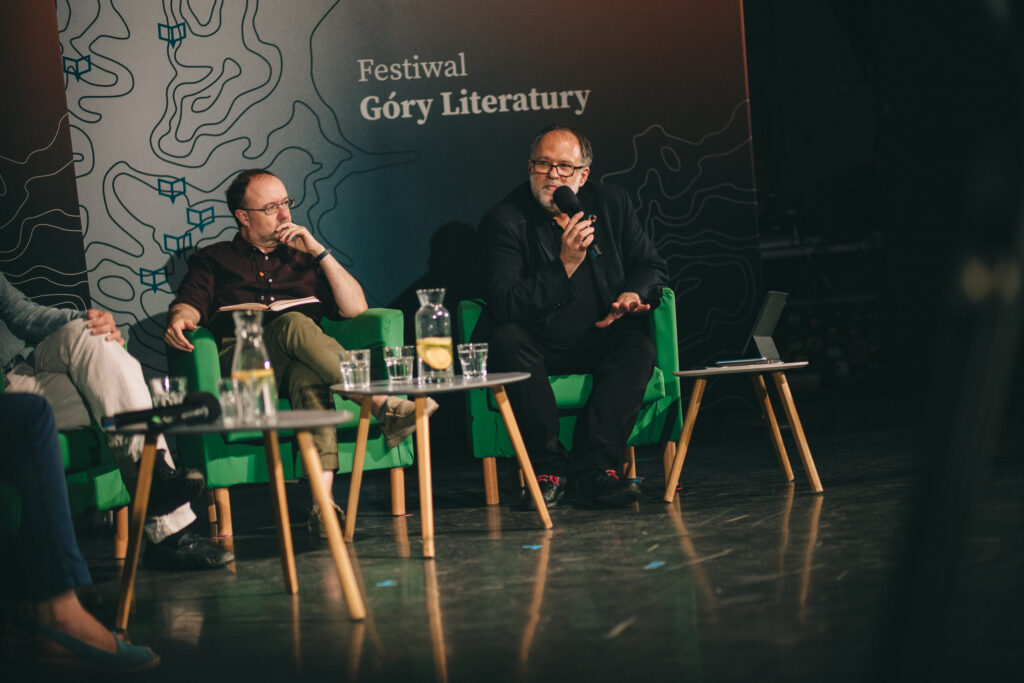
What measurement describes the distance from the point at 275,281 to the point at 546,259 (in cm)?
97

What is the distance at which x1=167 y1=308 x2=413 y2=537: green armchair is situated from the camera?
9.59 ft

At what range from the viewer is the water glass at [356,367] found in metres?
2.69

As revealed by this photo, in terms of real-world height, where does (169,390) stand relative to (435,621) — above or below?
above

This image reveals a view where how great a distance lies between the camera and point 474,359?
9.23 ft

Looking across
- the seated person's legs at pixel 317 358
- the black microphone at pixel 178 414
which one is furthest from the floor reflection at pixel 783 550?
the black microphone at pixel 178 414

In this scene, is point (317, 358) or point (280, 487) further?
point (317, 358)

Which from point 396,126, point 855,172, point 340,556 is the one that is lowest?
point 340,556

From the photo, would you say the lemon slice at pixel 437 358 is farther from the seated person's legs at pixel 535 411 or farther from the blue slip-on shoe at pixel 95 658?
the blue slip-on shoe at pixel 95 658

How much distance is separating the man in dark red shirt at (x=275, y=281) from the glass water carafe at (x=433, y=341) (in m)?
0.38

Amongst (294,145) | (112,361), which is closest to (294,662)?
(112,361)

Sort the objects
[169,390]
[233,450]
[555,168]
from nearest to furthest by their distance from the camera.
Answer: [169,390] → [233,450] → [555,168]

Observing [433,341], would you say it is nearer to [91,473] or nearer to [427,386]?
[427,386]

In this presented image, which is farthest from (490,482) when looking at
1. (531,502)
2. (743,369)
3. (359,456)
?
(743,369)

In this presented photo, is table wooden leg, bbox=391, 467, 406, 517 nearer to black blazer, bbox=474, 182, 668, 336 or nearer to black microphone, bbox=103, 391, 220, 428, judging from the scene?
black blazer, bbox=474, 182, 668, 336
